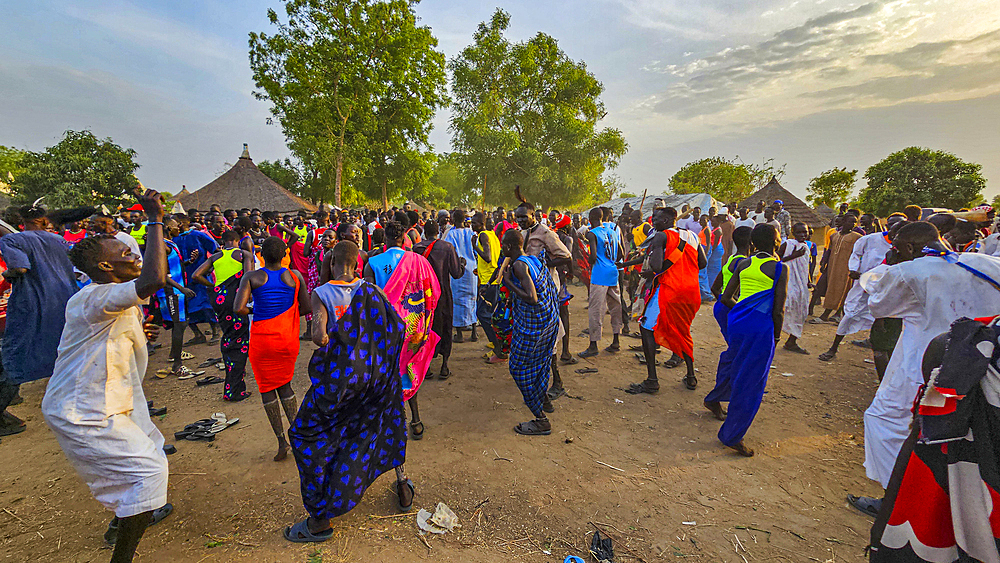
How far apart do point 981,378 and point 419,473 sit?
3.41 metres

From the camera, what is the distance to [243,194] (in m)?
21.6

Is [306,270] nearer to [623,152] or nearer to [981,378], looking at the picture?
[981,378]

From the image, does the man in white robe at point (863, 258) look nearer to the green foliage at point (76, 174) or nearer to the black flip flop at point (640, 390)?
the black flip flop at point (640, 390)

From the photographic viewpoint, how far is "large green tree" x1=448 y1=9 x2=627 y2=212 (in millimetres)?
28812

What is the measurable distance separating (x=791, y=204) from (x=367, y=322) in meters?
23.9

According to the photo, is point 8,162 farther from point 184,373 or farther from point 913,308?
point 913,308

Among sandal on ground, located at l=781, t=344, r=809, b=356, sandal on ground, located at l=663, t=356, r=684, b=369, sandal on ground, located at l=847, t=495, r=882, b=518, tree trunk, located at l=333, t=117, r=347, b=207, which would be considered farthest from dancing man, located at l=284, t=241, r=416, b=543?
tree trunk, located at l=333, t=117, r=347, b=207

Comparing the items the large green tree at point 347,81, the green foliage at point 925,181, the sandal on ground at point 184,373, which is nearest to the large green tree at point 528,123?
the large green tree at point 347,81

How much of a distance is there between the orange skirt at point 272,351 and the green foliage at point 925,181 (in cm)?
3441

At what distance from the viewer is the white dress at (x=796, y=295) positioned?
261 inches

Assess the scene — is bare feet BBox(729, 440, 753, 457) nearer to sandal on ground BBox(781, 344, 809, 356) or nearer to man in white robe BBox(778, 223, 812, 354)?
man in white robe BBox(778, 223, 812, 354)

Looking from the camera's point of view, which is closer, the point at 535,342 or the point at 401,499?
the point at 401,499

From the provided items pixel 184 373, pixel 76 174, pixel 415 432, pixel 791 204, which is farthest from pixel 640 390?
pixel 76 174

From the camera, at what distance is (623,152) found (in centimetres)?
3020
